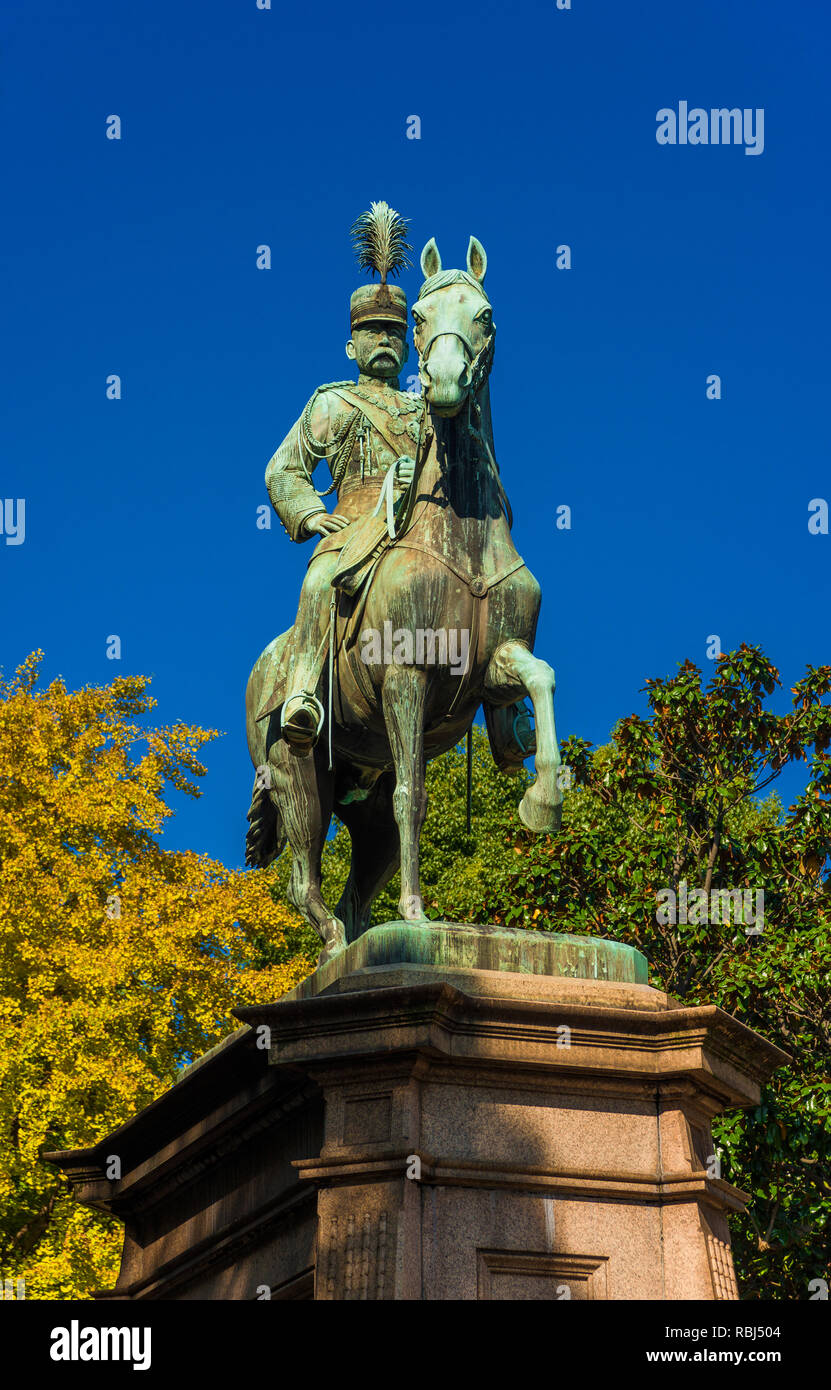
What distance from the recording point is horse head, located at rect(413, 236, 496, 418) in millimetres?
9562

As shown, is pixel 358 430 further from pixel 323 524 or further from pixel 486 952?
pixel 486 952

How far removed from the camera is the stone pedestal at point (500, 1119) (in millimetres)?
8375

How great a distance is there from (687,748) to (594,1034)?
1280 centimetres

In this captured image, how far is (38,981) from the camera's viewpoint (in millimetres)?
24609

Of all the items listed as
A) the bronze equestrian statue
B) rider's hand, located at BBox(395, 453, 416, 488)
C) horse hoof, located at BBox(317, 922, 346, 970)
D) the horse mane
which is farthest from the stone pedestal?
the horse mane

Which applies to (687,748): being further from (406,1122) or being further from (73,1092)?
(406,1122)

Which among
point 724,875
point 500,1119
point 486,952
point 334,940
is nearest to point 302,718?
point 334,940

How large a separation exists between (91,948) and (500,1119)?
17.5 m

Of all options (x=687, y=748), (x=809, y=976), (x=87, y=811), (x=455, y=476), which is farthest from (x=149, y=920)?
(x=455, y=476)

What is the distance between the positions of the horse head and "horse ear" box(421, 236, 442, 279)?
74 millimetres

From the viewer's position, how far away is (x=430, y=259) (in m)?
10.2

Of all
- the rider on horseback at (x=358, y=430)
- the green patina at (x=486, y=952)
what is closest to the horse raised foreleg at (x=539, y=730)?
the green patina at (x=486, y=952)
